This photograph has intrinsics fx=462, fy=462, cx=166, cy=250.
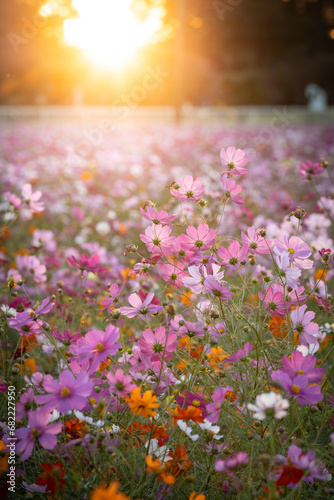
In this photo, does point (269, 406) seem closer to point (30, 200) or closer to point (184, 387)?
point (184, 387)

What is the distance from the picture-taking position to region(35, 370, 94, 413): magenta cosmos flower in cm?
88

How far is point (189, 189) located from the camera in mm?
1250

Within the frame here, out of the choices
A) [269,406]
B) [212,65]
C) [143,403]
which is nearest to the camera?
[269,406]

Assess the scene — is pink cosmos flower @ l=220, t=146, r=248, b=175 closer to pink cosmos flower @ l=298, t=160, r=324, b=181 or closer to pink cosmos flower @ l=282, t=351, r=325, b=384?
pink cosmos flower @ l=282, t=351, r=325, b=384

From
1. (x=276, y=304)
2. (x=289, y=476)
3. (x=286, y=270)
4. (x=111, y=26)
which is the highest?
(x=111, y=26)

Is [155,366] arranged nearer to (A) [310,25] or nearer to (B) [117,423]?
(B) [117,423]

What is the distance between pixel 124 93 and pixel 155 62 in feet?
7.53

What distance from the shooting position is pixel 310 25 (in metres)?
27.2

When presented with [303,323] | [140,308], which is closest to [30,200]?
[140,308]

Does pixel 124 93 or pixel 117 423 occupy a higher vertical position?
pixel 124 93

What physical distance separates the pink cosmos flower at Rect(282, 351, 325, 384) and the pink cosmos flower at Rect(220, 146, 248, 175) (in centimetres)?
53

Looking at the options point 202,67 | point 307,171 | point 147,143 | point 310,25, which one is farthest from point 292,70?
point 307,171

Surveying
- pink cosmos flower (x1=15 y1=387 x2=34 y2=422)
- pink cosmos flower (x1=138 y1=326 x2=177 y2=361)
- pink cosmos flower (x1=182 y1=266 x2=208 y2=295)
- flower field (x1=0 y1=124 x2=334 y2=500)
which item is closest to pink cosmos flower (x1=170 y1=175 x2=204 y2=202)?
flower field (x1=0 y1=124 x2=334 y2=500)

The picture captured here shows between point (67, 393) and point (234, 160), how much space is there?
734 millimetres
